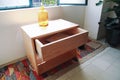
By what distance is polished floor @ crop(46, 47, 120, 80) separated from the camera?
4.41ft

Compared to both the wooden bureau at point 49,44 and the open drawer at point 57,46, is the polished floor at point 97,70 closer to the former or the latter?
the wooden bureau at point 49,44

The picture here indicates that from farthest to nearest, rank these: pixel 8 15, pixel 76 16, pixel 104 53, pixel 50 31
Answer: pixel 76 16 < pixel 104 53 < pixel 8 15 < pixel 50 31

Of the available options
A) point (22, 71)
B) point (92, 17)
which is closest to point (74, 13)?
point (92, 17)

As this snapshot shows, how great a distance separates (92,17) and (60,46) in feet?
4.09

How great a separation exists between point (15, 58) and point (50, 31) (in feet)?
2.45

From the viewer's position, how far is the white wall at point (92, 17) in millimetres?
1970

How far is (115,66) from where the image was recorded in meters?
1.52

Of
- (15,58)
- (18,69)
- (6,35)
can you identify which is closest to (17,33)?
(6,35)

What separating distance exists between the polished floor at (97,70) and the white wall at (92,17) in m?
0.59

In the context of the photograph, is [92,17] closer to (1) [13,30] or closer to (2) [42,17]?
(2) [42,17]

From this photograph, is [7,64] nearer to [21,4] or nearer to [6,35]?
[6,35]

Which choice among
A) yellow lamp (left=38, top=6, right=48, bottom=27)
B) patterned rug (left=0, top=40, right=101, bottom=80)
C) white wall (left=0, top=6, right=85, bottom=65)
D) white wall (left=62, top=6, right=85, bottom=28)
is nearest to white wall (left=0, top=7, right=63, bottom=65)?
white wall (left=0, top=6, right=85, bottom=65)

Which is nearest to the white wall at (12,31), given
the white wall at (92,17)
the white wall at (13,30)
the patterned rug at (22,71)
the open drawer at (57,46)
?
the white wall at (13,30)

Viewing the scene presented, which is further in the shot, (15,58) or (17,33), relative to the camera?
(15,58)
